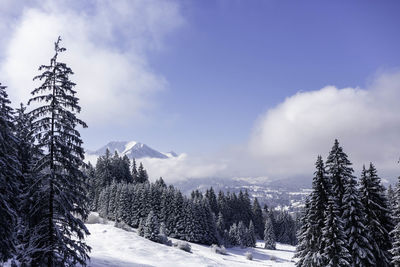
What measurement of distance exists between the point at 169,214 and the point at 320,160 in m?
59.6

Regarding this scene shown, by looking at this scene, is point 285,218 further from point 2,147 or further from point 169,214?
point 2,147

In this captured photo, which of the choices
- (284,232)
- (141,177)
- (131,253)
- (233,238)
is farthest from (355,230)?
(284,232)

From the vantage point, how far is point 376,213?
3291cm

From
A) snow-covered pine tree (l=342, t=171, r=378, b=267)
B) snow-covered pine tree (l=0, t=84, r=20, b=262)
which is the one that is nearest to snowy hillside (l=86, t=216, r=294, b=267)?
snow-covered pine tree (l=0, t=84, r=20, b=262)

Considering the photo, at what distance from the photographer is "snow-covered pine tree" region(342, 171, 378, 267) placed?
28759 millimetres

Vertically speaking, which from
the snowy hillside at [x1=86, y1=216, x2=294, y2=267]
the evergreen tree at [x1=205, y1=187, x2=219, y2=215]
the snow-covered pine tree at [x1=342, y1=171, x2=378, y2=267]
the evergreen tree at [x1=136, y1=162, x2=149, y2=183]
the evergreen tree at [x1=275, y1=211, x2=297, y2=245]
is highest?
the evergreen tree at [x1=136, y1=162, x2=149, y2=183]

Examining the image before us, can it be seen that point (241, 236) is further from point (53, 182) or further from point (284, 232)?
point (53, 182)

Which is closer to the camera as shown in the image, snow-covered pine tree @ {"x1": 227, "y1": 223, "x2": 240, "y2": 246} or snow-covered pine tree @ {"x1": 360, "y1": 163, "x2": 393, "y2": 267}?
snow-covered pine tree @ {"x1": 360, "y1": 163, "x2": 393, "y2": 267}

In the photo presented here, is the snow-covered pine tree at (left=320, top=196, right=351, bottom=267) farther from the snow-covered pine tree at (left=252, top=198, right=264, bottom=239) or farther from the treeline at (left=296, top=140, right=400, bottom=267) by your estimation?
the snow-covered pine tree at (left=252, top=198, right=264, bottom=239)

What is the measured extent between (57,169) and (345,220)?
2613cm

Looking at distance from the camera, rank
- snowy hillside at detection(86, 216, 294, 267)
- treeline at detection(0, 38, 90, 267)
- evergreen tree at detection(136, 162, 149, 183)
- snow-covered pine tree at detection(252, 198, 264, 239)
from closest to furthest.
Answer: treeline at detection(0, 38, 90, 267) → snowy hillside at detection(86, 216, 294, 267) → evergreen tree at detection(136, 162, 149, 183) → snow-covered pine tree at detection(252, 198, 264, 239)

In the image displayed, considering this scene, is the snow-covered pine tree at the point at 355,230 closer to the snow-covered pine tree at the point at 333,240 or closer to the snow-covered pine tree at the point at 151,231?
the snow-covered pine tree at the point at 333,240

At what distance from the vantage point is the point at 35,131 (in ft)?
57.2

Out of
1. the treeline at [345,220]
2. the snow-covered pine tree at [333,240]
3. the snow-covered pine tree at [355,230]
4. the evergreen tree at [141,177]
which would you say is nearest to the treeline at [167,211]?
the evergreen tree at [141,177]
